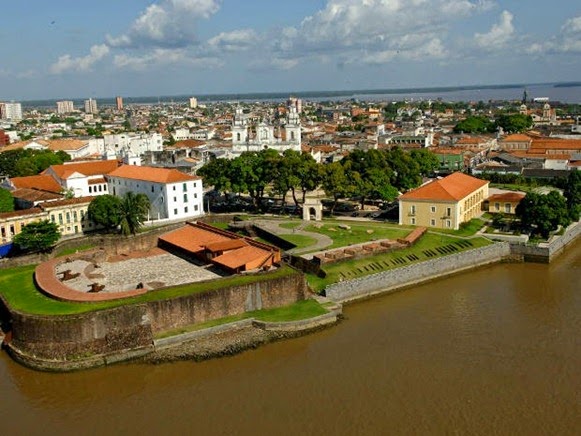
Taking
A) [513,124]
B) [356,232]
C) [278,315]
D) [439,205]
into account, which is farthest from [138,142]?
[278,315]

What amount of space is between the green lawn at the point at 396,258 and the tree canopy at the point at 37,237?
17.4 m

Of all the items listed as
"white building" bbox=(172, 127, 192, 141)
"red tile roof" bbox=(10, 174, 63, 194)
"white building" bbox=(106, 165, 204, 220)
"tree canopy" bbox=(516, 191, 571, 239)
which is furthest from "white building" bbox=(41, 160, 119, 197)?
"white building" bbox=(172, 127, 192, 141)

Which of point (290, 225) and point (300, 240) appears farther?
point (290, 225)

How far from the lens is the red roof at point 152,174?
49594 millimetres

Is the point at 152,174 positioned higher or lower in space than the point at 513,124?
lower

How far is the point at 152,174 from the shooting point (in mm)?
51500

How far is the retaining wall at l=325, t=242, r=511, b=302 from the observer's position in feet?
110

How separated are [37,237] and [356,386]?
81.0 ft

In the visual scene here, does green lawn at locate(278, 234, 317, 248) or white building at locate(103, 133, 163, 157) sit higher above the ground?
white building at locate(103, 133, 163, 157)

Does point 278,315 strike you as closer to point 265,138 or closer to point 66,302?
point 66,302

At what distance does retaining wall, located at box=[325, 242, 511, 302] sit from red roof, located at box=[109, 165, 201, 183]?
830 inches

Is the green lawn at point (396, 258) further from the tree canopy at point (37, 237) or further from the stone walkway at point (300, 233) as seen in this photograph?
the tree canopy at point (37, 237)

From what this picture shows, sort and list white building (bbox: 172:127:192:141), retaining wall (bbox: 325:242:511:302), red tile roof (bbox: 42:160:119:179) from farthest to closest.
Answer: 1. white building (bbox: 172:127:192:141)
2. red tile roof (bbox: 42:160:119:179)
3. retaining wall (bbox: 325:242:511:302)

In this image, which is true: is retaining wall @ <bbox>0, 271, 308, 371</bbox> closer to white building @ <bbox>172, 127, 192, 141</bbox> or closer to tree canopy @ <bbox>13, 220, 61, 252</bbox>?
tree canopy @ <bbox>13, 220, 61, 252</bbox>
